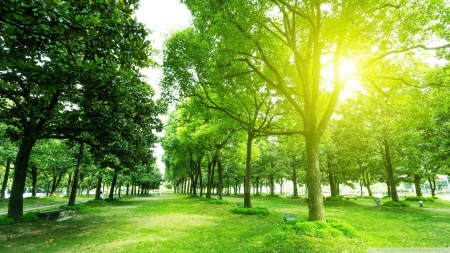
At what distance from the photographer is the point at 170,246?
827cm

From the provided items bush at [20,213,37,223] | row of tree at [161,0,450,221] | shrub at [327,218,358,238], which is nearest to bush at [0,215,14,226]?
bush at [20,213,37,223]

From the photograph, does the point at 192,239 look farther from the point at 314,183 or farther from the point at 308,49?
the point at 308,49

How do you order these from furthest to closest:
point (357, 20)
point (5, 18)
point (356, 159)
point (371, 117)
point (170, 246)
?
point (356, 159) < point (371, 117) < point (357, 20) < point (170, 246) < point (5, 18)

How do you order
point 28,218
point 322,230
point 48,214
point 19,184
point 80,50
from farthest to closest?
point 48,214
point 28,218
point 19,184
point 322,230
point 80,50

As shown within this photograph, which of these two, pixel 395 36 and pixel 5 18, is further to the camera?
pixel 395 36

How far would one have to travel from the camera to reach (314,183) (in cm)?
989

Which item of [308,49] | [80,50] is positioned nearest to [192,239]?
[80,50]

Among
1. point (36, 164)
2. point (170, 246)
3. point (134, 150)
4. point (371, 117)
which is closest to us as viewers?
point (170, 246)

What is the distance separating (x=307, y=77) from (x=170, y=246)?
9.41 m

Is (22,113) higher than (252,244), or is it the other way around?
(22,113)

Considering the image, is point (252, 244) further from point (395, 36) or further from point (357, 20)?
point (395, 36)

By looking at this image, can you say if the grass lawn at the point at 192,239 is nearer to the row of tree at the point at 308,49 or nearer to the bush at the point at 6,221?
the bush at the point at 6,221

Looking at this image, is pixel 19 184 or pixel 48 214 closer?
pixel 19 184

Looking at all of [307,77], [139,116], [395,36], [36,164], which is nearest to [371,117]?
[395,36]
